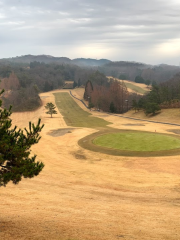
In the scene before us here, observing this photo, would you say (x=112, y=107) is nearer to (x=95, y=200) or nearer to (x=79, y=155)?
(x=79, y=155)

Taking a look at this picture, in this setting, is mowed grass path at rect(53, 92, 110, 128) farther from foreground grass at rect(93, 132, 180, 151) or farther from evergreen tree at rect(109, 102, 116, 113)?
foreground grass at rect(93, 132, 180, 151)

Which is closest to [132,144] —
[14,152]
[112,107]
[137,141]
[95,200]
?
[137,141]

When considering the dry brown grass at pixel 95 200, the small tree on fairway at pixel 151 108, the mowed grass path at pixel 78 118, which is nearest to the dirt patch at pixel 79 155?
the dry brown grass at pixel 95 200

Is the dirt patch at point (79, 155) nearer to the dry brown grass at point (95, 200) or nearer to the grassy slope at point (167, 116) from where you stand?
the dry brown grass at point (95, 200)

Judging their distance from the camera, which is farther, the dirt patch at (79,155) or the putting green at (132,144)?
the putting green at (132,144)

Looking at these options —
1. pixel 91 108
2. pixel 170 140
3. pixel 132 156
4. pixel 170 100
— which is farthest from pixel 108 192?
pixel 91 108

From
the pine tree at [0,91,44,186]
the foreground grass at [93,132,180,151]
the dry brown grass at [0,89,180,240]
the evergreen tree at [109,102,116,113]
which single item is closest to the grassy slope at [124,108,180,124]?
the evergreen tree at [109,102,116,113]
